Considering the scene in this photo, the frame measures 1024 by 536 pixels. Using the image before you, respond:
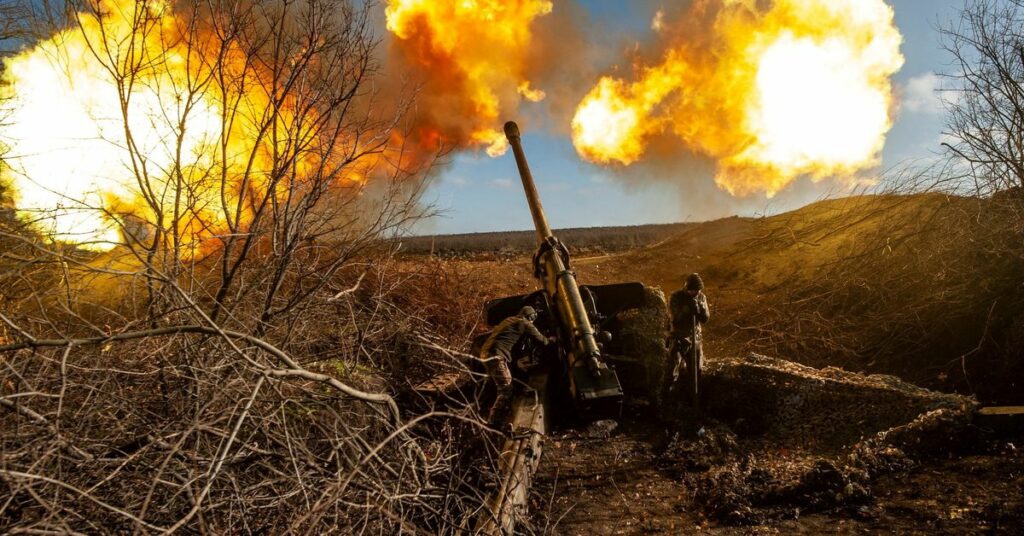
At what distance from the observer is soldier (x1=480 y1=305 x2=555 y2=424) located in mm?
6410

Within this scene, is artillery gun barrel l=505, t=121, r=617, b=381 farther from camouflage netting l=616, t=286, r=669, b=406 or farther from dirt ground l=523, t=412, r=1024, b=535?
camouflage netting l=616, t=286, r=669, b=406

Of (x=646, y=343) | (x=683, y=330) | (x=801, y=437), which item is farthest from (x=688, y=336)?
(x=801, y=437)

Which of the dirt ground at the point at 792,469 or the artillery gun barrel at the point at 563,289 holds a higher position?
the artillery gun barrel at the point at 563,289

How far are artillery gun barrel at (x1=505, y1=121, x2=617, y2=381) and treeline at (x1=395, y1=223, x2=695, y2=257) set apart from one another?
30.1ft

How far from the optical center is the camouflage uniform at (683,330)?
7.30 meters

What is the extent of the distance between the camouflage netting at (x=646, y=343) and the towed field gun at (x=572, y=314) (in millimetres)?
167

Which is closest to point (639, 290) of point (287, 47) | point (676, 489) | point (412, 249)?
point (676, 489)

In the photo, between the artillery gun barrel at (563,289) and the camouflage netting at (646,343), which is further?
the camouflage netting at (646,343)

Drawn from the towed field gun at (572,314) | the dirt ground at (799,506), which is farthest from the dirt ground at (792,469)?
the towed field gun at (572,314)

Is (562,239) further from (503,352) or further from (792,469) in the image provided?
(792,469)

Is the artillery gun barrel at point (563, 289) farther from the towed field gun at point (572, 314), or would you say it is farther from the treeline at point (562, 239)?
the treeline at point (562, 239)

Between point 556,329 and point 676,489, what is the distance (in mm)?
2468

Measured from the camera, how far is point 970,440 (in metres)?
5.33

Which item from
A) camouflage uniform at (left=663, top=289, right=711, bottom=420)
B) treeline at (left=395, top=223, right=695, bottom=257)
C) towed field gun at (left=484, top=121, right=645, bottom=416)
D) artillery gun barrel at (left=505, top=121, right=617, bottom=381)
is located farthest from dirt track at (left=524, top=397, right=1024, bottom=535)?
treeline at (left=395, top=223, right=695, bottom=257)
